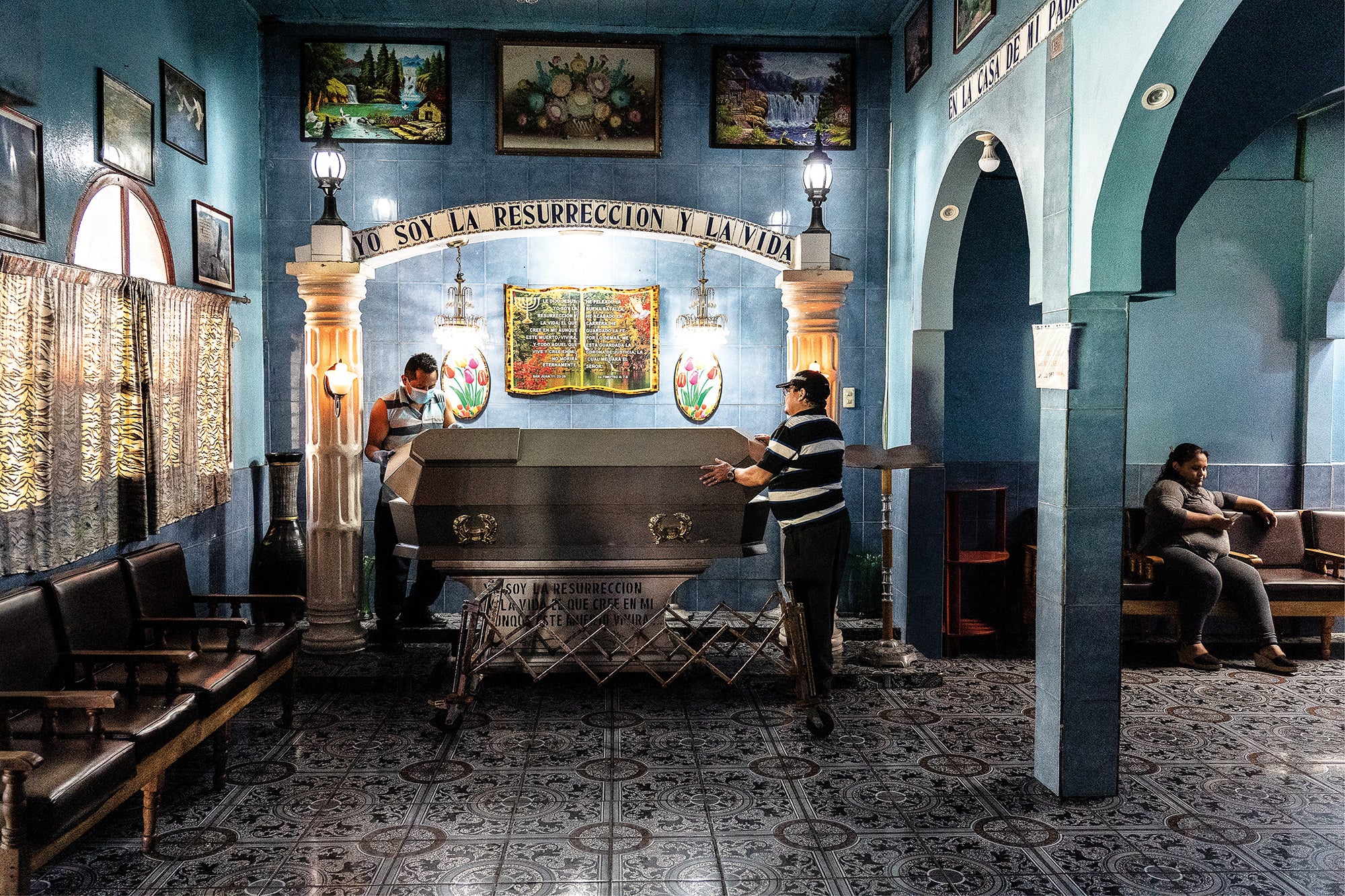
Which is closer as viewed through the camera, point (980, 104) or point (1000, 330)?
point (980, 104)

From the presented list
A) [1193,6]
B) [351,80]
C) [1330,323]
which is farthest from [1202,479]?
[351,80]

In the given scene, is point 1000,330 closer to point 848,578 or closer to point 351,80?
point 848,578

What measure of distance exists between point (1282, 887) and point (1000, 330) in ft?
15.3

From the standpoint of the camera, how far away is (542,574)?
19.4ft

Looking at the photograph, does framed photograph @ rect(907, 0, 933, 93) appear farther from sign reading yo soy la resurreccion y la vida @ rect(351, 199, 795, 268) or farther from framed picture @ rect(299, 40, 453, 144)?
framed picture @ rect(299, 40, 453, 144)

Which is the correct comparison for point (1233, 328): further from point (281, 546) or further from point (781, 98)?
point (281, 546)

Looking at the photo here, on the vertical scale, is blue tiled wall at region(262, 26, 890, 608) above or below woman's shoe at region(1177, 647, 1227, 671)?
above

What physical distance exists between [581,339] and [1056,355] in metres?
4.30

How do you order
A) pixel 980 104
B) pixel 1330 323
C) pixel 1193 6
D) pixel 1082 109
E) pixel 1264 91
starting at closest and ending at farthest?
pixel 1193 6
pixel 1264 91
pixel 1082 109
pixel 980 104
pixel 1330 323

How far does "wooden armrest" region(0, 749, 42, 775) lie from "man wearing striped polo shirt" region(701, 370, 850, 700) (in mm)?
3441

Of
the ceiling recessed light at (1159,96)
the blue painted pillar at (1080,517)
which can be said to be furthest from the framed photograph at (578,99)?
the ceiling recessed light at (1159,96)

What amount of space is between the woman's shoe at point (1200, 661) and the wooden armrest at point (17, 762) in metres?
6.60

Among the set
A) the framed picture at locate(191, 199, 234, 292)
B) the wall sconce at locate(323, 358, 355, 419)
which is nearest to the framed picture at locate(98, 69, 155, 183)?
the framed picture at locate(191, 199, 234, 292)

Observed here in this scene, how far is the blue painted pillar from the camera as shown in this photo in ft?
14.2
